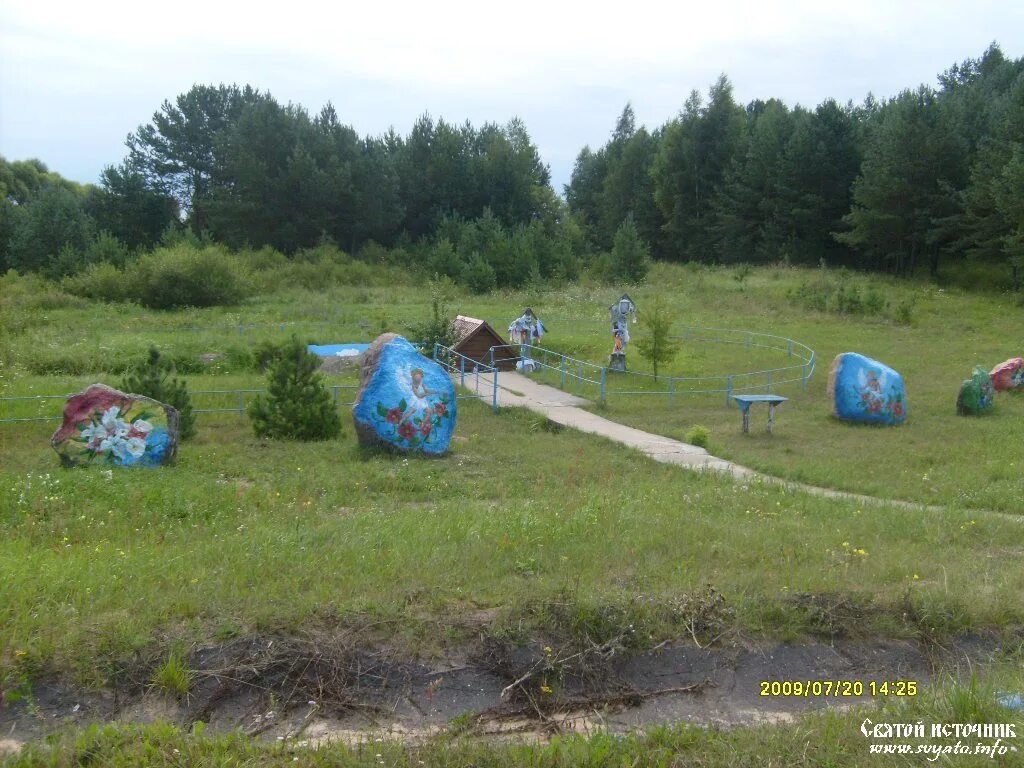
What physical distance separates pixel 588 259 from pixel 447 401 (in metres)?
52.9

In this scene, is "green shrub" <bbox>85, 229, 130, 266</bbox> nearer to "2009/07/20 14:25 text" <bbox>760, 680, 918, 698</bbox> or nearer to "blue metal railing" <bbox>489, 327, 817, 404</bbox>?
"blue metal railing" <bbox>489, 327, 817, 404</bbox>

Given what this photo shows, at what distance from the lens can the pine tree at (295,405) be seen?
55.4 feet

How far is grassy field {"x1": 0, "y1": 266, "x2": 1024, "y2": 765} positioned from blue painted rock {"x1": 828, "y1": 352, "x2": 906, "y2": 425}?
471 mm

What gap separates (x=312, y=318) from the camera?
122 feet

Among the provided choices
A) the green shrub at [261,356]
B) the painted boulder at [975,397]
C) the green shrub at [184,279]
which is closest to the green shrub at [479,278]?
the green shrub at [184,279]

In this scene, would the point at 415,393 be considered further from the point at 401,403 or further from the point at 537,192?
the point at 537,192

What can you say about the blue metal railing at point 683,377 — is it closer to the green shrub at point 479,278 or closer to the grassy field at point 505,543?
the grassy field at point 505,543

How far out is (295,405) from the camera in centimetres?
1691

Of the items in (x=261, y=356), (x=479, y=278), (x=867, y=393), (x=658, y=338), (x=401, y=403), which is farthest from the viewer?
(x=479, y=278)

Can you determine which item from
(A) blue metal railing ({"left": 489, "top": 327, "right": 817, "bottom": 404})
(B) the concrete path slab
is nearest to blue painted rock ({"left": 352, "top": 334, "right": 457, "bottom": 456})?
(B) the concrete path slab

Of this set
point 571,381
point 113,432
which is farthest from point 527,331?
point 113,432

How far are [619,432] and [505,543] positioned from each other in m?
10.2

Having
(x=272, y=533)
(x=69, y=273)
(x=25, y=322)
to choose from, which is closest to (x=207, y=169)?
(x=69, y=273)

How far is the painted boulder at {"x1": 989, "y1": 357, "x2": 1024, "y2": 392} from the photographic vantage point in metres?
22.7
